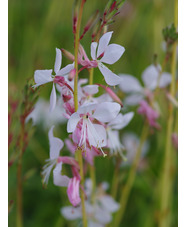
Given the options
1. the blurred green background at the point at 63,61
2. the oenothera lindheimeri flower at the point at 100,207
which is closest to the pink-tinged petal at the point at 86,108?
the blurred green background at the point at 63,61

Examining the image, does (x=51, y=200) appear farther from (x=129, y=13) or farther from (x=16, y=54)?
(x=129, y=13)

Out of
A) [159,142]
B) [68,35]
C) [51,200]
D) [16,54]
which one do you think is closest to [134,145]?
[159,142]

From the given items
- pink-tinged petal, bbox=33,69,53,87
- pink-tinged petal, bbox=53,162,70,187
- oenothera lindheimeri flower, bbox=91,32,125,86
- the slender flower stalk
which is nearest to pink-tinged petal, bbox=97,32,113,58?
oenothera lindheimeri flower, bbox=91,32,125,86

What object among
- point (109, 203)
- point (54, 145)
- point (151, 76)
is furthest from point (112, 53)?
point (109, 203)

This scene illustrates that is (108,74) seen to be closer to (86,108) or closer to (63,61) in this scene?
(86,108)

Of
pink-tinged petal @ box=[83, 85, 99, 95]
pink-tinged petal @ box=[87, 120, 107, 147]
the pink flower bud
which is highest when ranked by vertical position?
the pink flower bud

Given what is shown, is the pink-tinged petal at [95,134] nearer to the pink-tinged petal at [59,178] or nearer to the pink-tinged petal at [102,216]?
the pink-tinged petal at [59,178]

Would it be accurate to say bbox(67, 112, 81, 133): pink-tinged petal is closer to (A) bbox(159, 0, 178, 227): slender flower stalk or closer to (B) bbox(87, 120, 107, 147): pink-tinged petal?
(B) bbox(87, 120, 107, 147): pink-tinged petal
